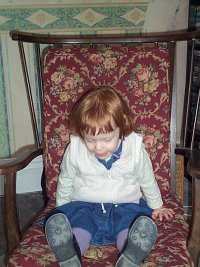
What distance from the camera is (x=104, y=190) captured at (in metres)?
1.41

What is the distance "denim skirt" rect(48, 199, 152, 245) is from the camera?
133 centimetres

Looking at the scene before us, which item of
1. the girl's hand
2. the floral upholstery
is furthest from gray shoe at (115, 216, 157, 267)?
the floral upholstery

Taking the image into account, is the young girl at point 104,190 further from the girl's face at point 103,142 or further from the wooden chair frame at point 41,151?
the wooden chair frame at point 41,151

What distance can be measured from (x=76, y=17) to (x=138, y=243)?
1.38 m

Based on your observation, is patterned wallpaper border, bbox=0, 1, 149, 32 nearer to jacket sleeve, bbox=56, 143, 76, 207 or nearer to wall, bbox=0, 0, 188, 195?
wall, bbox=0, 0, 188, 195

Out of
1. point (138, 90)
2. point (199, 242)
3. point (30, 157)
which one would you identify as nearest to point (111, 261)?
point (199, 242)

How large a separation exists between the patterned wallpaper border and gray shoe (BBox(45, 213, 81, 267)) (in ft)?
4.01

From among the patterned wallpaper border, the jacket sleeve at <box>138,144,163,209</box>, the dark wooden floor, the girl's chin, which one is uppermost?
the patterned wallpaper border

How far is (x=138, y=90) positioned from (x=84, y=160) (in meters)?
0.34

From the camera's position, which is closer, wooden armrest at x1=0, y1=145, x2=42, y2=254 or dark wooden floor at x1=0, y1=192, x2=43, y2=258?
wooden armrest at x1=0, y1=145, x2=42, y2=254

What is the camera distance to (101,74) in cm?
157

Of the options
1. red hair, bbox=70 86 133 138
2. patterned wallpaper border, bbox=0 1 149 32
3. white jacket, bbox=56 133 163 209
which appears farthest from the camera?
patterned wallpaper border, bbox=0 1 149 32

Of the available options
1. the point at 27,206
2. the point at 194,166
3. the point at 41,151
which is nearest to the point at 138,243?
the point at 194,166

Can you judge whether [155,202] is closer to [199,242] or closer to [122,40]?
[199,242]
